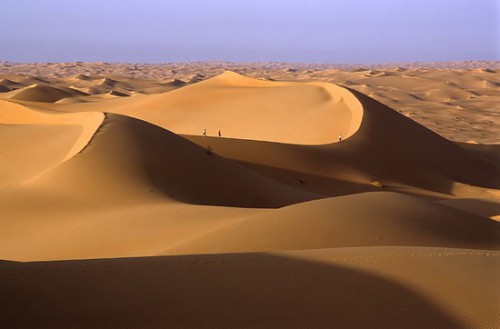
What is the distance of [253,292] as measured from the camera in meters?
4.95

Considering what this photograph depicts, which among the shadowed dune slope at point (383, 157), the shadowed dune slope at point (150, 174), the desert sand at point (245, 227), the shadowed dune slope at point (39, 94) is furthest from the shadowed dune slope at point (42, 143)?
the shadowed dune slope at point (39, 94)

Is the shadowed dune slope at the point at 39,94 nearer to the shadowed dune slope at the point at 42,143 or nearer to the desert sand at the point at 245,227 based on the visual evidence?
the desert sand at the point at 245,227

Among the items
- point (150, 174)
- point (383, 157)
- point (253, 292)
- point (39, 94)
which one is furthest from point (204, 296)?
point (39, 94)

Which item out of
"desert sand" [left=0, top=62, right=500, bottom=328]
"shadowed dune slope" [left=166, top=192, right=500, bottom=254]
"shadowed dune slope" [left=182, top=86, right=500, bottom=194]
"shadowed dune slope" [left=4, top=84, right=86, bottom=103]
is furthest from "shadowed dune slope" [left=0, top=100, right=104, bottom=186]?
"shadowed dune slope" [left=4, top=84, right=86, bottom=103]

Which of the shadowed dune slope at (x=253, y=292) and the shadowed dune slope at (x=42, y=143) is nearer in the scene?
the shadowed dune slope at (x=253, y=292)

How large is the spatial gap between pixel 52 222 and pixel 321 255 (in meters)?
5.68

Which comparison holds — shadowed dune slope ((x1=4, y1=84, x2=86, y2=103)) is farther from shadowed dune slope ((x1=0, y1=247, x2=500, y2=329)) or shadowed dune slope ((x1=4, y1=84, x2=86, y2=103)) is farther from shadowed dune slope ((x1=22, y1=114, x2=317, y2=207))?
shadowed dune slope ((x1=0, y1=247, x2=500, y2=329))

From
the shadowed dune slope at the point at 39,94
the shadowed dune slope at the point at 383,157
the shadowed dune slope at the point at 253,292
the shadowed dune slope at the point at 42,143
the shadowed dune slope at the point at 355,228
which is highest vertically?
the shadowed dune slope at the point at 253,292

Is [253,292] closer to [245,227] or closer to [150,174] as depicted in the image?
[245,227]

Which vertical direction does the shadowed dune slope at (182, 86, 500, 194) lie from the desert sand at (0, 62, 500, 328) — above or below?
below

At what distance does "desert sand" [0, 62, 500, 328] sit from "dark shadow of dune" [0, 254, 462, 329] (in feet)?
0.05

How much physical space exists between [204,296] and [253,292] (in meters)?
0.38

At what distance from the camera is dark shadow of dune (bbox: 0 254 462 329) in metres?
4.47

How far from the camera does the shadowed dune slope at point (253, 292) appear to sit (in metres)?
4.51
